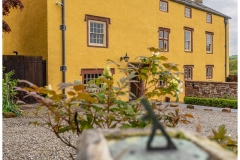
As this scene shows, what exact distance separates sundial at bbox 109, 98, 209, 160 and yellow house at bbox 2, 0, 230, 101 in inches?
432

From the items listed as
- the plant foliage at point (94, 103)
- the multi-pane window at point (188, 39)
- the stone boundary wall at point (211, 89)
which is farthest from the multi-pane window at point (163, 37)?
the plant foliage at point (94, 103)

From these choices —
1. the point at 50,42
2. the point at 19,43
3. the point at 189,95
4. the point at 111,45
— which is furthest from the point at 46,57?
the point at 189,95

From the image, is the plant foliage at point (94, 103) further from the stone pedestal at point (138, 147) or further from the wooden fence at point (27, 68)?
the wooden fence at point (27, 68)

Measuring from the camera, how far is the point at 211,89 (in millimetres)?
16312

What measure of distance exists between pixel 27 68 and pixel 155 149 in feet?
35.4

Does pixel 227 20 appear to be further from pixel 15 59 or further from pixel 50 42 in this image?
pixel 15 59

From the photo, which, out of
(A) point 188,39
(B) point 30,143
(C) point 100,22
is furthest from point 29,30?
(A) point 188,39

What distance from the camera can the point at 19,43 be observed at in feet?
42.1

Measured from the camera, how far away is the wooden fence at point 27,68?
34.6ft

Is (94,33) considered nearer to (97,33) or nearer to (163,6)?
(97,33)

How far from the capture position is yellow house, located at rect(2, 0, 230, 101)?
38.4 feet

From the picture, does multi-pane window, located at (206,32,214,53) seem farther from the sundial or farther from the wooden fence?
the sundial

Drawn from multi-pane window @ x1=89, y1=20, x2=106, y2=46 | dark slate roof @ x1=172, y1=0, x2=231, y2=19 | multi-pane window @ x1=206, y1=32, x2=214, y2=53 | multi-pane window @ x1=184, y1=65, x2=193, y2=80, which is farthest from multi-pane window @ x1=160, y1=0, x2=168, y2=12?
multi-pane window @ x1=206, y1=32, x2=214, y2=53

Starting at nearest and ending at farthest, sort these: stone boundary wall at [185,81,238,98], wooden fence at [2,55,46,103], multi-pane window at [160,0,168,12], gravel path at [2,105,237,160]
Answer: gravel path at [2,105,237,160], wooden fence at [2,55,46,103], stone boundary wall at [185,81,238,98], multi-pane window at [160,0,168,12]
